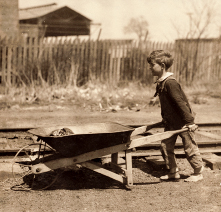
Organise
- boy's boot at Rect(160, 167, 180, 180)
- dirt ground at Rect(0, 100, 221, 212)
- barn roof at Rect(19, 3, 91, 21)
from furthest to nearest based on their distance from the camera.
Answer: barn roof at Rect(19, 3, 91, 21) → boy's boot at Rect(160, 167, 180, 180) → dirt ground at Rect(0, 100, 221, 212)

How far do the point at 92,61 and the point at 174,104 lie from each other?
8.98 meters

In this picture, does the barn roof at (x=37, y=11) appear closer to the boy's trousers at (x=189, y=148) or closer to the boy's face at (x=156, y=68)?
the boy's face at (x=156, y=68)

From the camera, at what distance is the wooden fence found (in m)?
12.2

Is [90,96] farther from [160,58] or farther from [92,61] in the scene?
[160,58]

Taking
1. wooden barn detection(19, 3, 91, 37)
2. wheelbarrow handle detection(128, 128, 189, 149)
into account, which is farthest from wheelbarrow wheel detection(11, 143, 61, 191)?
wooden barn detection(19, 3, 91, 37)

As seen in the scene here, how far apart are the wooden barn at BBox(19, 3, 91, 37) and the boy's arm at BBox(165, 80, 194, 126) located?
21423 millimetres

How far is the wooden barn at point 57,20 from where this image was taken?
24859 millimetres

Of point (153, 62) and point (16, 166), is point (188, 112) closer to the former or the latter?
point (153, 62)

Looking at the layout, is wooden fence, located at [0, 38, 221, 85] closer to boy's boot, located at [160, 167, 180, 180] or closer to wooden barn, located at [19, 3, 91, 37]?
boy's boot, located at [160, 167, 180, 180]

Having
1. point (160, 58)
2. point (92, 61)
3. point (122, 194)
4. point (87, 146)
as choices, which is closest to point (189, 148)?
point (122, 194)

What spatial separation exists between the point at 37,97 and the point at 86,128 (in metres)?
6.39

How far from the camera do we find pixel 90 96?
37.4 ft

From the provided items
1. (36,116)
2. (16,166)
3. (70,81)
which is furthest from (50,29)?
(16,166)

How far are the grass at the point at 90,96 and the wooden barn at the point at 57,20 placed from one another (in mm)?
13829
